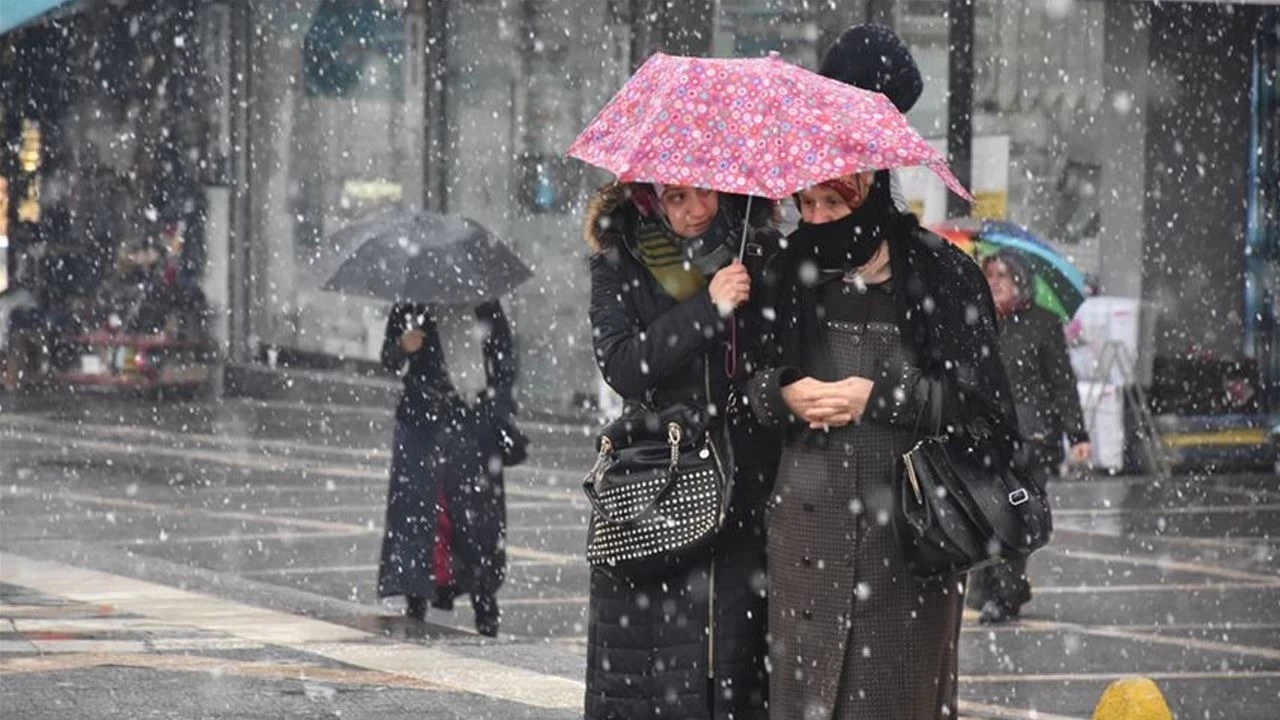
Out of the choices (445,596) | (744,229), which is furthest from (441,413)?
(744,229)

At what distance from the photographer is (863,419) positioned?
5457 millimetres

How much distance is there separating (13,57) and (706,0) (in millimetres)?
15706

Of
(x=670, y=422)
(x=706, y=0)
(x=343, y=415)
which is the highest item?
(x=706, y=0)

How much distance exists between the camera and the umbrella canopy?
11492mm

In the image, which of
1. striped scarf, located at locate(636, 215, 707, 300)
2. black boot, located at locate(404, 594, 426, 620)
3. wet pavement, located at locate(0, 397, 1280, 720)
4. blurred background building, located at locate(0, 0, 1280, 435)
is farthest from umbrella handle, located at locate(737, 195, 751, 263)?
blurred background building, located at locate(0, 0, 1280, 435)

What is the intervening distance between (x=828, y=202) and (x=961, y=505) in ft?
2.44

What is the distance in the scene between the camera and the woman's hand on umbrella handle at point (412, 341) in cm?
1123

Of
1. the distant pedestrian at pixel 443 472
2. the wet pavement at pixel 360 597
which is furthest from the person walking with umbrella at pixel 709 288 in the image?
the distant pedestrian at pixel 443 472

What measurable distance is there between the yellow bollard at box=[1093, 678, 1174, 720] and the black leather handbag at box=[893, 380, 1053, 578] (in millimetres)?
731

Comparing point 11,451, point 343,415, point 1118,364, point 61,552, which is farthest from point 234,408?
point 61,552

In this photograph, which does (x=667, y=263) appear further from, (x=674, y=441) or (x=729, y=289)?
(x=674, y=441)

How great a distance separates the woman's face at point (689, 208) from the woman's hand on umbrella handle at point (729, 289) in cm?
20

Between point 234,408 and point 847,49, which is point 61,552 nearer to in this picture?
point 847,49

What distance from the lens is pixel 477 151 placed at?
25.2 meters
